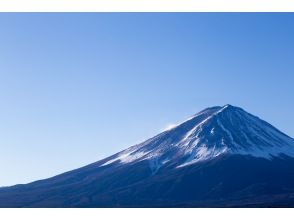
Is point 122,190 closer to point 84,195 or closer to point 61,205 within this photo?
point 84,195

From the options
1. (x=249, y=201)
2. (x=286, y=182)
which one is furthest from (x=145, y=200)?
(x=286, y=182)

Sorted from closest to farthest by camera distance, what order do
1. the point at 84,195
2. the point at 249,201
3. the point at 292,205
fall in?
1. the point at 292,205
2. the point at 249,201
3. the point at 84,195

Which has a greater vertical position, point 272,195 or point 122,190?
point 122,190

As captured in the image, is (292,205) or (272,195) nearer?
(292,205)

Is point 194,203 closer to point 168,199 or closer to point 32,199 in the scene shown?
point 168,199

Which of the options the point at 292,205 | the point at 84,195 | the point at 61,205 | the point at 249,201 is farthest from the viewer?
the point at 84,195

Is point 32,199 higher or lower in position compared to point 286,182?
higher

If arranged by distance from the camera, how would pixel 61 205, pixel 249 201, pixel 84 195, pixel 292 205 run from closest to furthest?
pixel 292 205 < pixel 249 201 < pixel 61 205 < pixel 84 195

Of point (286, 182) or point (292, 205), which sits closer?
point (292, 205)

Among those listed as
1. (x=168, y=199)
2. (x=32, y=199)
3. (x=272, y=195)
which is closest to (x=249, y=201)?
(x=272, y=195)
